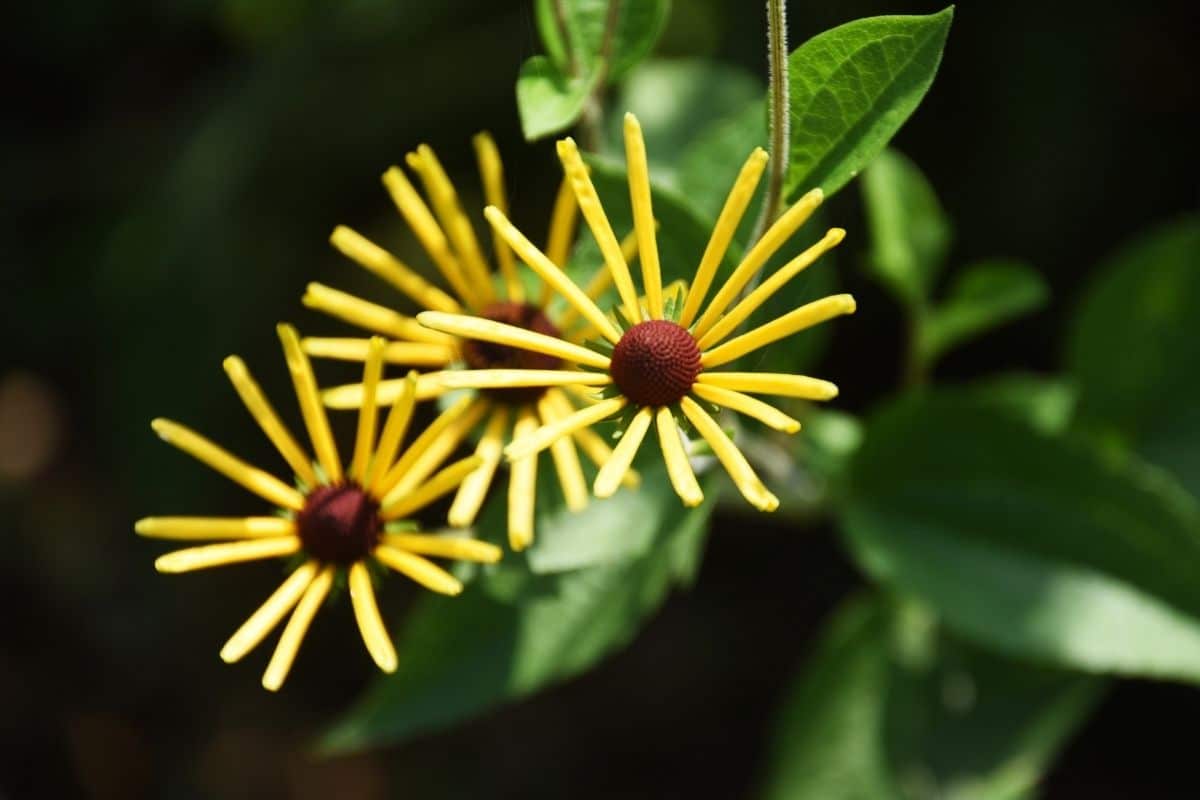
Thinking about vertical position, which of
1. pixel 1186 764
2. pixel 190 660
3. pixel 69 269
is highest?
pixel 69 269

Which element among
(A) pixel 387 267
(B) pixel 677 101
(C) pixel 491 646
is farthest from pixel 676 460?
(B) pixel 677 101

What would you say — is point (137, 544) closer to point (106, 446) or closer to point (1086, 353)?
point (106, 446)

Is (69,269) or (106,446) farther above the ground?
(69,269)

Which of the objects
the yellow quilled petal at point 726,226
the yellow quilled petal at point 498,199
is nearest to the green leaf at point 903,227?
the yellow quilled petal at point 498,199

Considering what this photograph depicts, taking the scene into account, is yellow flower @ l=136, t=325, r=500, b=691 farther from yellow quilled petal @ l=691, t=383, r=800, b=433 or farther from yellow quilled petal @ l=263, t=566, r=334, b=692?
yellow quilled petal @ l=691, t=383, r=800, b=433

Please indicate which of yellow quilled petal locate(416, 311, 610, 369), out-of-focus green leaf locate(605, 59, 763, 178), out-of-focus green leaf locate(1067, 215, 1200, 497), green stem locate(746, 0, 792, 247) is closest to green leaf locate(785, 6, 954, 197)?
green stem locate(746, 0, 792, 247)

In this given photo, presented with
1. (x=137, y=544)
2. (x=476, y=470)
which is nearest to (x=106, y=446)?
(x=137, y=544)
